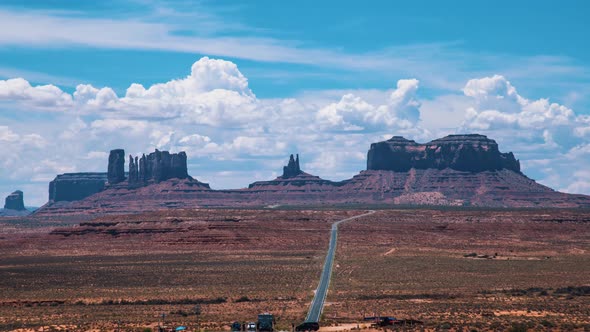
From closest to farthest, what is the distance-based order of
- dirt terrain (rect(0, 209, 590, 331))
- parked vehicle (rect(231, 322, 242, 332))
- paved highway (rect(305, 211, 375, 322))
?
parked vehicle (rect(231, 322, 242, 332)) < paved highway (rect(305, 211, 375, 322)) < dirt terrain (rect(0, 209, 590, 331))

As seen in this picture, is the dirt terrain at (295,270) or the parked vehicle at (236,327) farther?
the dirt terrain at (295,270)

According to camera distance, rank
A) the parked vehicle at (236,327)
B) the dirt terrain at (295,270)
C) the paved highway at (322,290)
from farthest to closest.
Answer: the dirt terrain at (295,270)
the paved highway at (322,290)
the parked vehicle at (236,327)

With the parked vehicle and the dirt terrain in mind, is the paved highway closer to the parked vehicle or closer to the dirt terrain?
the dirt terrain

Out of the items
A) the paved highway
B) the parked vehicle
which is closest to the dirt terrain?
the paved highway

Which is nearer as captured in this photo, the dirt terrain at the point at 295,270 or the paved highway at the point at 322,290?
the paved highway at the point at 322,290

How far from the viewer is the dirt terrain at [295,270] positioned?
72.8m

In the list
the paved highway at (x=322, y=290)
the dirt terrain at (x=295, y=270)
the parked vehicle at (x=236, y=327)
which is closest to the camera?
the parked vehicle at (x=236, y=327)

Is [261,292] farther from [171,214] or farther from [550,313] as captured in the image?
[171,214]

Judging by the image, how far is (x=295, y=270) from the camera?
358 ft

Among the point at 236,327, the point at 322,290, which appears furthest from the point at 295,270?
the point at 236,327

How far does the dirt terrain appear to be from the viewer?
72.8 metres

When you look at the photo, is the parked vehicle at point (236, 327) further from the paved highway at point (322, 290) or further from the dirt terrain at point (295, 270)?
the paved highway at point (322, 290)

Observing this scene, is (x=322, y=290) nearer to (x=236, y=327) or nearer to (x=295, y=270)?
(x=295, y=270)

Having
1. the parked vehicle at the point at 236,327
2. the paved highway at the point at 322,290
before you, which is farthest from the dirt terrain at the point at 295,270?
the parked vehicle at the point at 236,327
